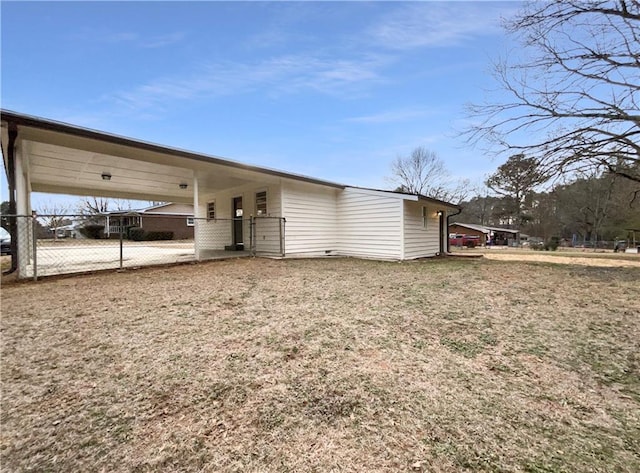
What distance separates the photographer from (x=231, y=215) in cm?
1273

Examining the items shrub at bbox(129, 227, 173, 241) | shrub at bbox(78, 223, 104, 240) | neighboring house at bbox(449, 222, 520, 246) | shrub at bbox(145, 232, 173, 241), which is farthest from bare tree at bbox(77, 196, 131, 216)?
neighboring house at bbox(449, 222, 520, 246)

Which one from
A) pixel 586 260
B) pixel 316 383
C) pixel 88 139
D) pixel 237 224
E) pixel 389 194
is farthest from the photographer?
pixel 237 224

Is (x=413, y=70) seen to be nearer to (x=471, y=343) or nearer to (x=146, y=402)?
(x=471, y=343)

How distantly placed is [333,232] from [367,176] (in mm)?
23748

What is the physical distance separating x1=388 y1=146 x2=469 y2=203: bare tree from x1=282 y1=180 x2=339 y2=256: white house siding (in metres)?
21.5

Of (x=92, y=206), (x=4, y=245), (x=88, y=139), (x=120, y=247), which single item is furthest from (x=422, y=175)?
(x=92, y=206)

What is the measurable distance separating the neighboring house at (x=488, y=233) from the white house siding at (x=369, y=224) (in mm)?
28545

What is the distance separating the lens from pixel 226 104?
1424 cm

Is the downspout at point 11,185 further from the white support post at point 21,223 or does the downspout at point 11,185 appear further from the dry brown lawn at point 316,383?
the dry brown lawn at point 316,383

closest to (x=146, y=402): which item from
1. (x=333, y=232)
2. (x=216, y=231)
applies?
(x=333, y=232)

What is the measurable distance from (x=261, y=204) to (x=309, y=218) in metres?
1.87

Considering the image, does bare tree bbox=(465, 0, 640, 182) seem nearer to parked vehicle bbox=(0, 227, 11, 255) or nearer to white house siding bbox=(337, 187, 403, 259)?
white house siding bbox=(337, 187, 403, 259)

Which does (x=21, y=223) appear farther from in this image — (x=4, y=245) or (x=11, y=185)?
(x=4, y=245)

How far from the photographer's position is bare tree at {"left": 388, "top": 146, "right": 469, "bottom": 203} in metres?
31.6
